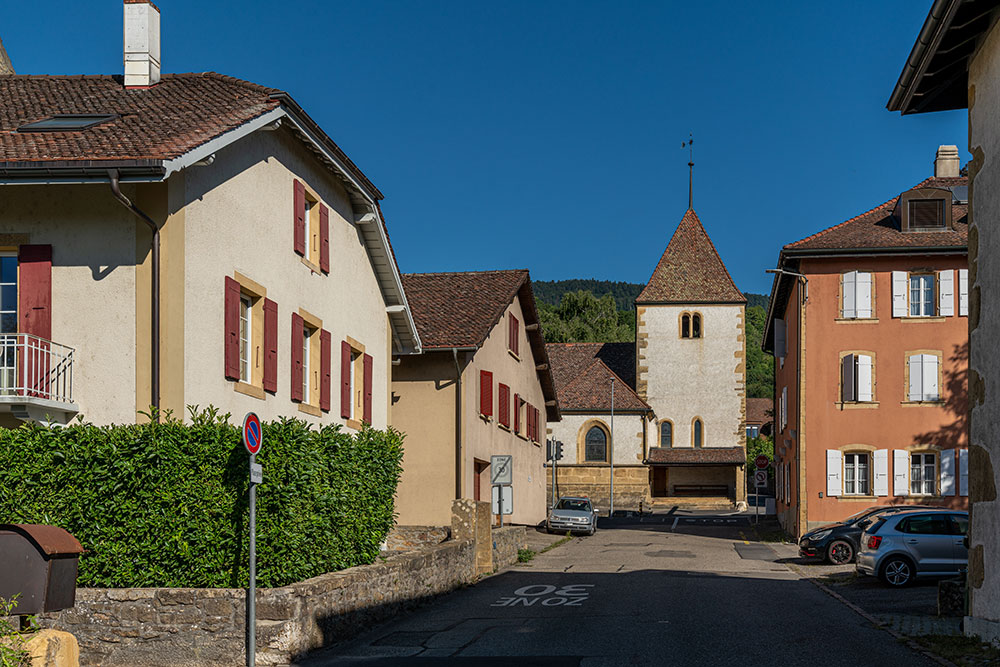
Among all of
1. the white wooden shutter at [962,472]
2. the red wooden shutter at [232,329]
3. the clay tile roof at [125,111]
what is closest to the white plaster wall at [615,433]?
the white wooden shutter at [962,472]

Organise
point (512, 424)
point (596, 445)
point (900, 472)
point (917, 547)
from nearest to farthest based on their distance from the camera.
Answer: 1. point (917, 547)
2. point (900, 472)
3. point (512, 424)
4. point (596, 445)

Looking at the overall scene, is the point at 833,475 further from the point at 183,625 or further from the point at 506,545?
the point at 183,625

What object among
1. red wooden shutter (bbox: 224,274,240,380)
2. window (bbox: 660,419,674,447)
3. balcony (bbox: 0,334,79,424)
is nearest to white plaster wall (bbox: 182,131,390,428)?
red wooden shutter (bbox: 224,274,240,380)

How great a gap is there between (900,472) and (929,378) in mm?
3026

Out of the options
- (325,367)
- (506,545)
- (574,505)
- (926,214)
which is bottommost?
(574,505)

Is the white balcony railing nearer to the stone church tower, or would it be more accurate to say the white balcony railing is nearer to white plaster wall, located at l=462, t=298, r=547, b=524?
white plaster wall, located at l=462, t=298, r=547, b=524

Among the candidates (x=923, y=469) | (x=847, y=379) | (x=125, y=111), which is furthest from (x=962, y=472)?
(x=125, y=111)

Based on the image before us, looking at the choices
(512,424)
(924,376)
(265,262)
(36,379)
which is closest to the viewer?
(36,379)

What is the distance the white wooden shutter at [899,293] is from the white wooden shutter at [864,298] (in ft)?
2.32

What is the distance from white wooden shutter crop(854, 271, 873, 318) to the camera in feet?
116

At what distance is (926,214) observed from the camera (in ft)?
117

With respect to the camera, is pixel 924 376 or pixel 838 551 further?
pixel 924 376

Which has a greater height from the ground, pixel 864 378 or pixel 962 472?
pixel 864 378

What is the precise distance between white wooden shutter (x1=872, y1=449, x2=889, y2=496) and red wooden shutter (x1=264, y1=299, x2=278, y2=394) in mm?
22992
